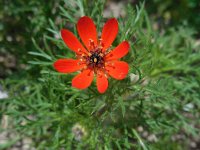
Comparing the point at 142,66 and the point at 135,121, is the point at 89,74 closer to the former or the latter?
the point at 142,66

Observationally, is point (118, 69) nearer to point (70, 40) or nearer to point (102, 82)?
point (102, 82)

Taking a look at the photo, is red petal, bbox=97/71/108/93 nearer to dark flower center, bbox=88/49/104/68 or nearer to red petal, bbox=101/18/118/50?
dark flower center, bbox=88/49/104/68

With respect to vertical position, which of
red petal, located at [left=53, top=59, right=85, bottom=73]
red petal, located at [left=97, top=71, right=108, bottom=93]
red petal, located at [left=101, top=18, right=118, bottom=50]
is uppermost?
red petal, located at [left=101, top=18, right=118, bottom=50]

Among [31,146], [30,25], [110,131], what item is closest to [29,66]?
[30,25]

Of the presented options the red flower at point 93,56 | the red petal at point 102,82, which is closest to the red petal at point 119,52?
the red flower at point 93,56

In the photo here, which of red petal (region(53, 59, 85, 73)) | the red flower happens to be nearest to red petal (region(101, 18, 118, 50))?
the red flower
